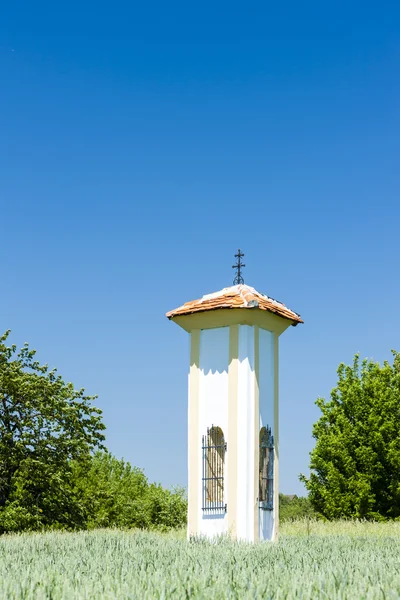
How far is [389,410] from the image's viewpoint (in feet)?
106

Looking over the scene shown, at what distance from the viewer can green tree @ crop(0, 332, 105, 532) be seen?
2769 centimetres

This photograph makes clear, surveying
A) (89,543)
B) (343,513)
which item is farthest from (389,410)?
(89,543)

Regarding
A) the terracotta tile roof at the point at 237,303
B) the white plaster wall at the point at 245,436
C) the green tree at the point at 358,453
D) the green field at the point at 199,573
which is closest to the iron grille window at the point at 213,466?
the white plaster wall at the point at 245,436

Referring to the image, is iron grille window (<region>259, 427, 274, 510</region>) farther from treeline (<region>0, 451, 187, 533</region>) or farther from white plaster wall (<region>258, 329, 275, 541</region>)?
treeline (<region>0, 451, 187, 533</region>)

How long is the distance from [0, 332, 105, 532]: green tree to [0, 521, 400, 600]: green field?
53.1 ft

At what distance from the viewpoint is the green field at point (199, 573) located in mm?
6531

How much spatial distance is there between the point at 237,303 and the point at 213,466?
335cm

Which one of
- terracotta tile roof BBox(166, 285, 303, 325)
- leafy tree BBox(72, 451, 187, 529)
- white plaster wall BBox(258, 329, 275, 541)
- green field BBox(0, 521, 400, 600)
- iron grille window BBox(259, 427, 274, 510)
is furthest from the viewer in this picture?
leafy tree BBox(72, 451, 187, 529)

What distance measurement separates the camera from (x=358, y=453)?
31.6 metres

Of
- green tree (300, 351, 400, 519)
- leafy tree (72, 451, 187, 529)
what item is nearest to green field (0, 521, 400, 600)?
green tree (300, 351, 400, 519)

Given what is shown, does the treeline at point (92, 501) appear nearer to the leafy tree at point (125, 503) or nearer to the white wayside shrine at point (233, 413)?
the leafy tree at point (125, 503)

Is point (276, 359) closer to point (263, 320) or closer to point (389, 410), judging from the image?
point (263, 320)

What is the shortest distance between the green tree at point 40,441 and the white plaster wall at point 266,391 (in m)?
14.1

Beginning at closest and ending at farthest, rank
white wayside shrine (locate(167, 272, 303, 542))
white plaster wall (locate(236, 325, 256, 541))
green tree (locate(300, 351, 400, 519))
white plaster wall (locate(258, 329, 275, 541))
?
Answer: 1. white plaster wall (locate(236, 325, 256, 541))
2. white wayside shrine (locate(167, 272, 303, 542))
3. white plaster wall (locate(258, 329, 275, 541))
4. green tree (locate(300, 351, 400, 519))
